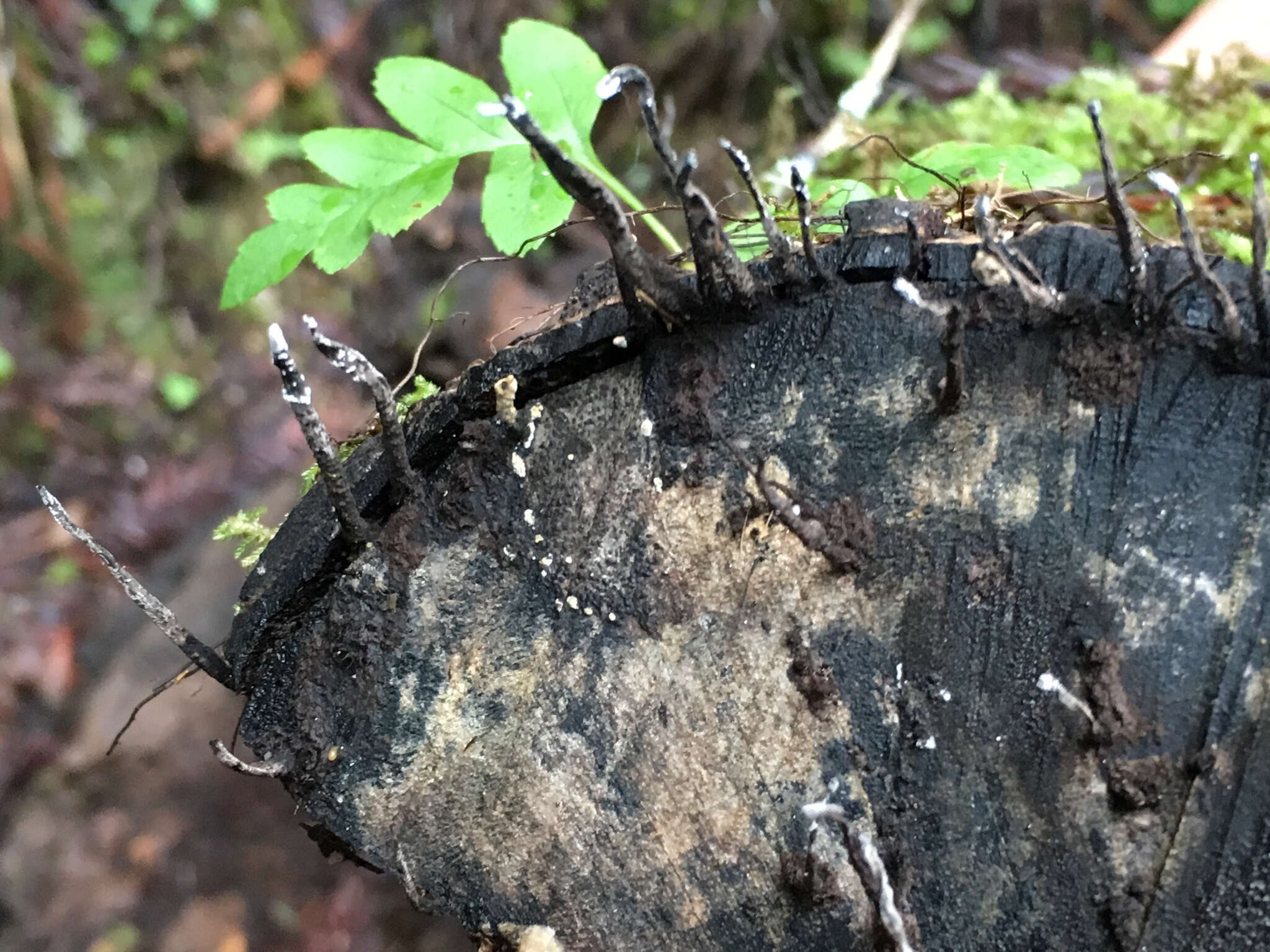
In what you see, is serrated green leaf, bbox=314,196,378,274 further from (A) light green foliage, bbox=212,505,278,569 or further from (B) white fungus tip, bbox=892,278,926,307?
(B) white fungus tip, bbox=892,278,926,307

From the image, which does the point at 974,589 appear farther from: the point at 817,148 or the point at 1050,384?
the point at 817,148

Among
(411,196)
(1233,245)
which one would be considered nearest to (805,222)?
(411,196)

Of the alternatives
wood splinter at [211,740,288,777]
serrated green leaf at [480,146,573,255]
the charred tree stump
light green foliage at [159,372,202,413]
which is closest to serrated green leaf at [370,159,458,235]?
serrated green leaf at [480,146,573,255]

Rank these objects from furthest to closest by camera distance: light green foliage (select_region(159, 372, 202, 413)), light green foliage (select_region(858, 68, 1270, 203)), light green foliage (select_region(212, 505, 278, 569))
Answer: light green foliage (select_region(159, 372, 202, 413)) < light green foliage (select_region(858, 68, 1270, 203)) < light green foliage (select_region(212, 505, 278, 569))

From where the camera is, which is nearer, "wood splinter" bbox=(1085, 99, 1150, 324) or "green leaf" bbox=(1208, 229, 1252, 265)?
"wood splinter" bbox=(1085, 99, 1150, 324)

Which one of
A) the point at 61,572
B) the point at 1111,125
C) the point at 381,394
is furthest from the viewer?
the point at 61,572

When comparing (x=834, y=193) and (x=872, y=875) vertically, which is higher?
(x=834, y=193)

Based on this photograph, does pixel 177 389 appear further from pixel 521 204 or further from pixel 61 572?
pixel 521 204

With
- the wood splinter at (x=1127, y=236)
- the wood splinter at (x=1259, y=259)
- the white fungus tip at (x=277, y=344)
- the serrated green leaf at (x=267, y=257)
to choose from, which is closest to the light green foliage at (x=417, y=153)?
the serrated green leaf at (x=267, y=257)
